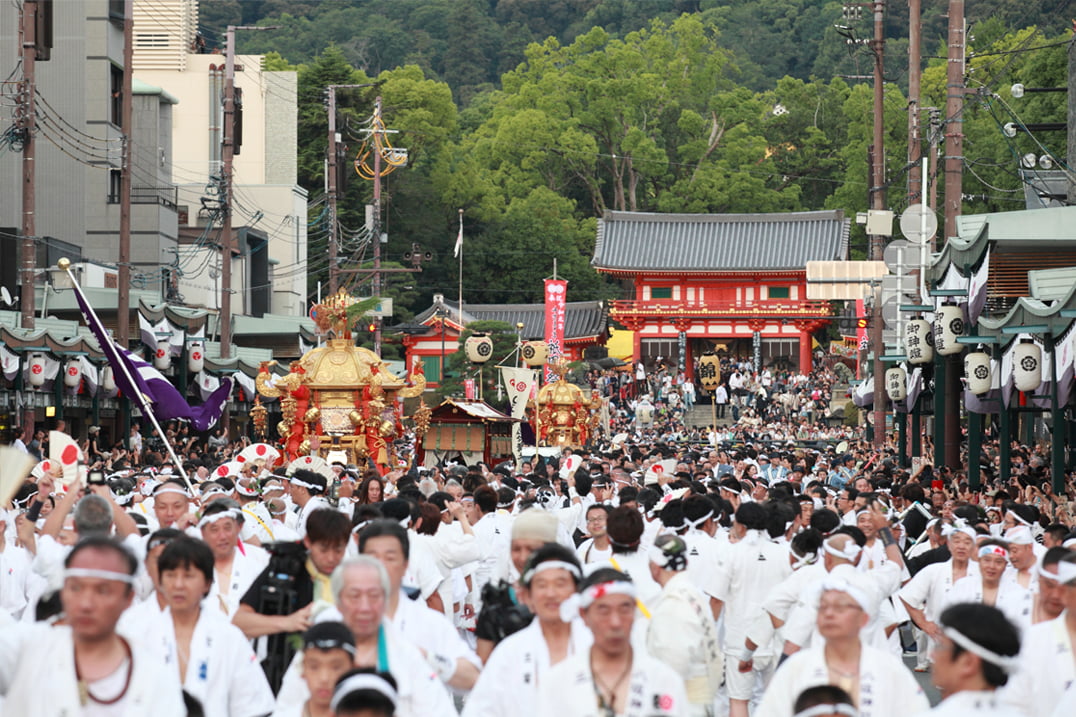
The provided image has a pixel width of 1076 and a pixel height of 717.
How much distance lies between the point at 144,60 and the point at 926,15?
144 ft

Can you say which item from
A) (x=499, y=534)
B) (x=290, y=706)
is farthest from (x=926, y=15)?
(x=290, y=706)

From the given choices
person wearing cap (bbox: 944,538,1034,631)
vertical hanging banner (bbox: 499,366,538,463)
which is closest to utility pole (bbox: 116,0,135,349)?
vertical hanging banner (bbox: 499,366,538,463)

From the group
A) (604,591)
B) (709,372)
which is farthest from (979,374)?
(709,372)

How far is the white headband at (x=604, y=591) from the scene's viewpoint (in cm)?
530

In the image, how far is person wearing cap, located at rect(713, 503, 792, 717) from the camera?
9398mm

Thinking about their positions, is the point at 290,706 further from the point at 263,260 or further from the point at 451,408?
the point at 263,260

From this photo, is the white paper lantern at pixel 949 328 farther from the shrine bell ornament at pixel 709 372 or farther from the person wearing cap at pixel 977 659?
the shrine bell ornament at pixel 709 372

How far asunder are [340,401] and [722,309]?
41614 mm

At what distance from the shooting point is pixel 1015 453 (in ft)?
83.1

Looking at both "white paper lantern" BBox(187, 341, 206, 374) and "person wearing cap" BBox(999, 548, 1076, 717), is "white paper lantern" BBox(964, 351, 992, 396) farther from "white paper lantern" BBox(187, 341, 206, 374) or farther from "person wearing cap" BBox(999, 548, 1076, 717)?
"white paper lantern" BBox(187, 341, 206, 374)

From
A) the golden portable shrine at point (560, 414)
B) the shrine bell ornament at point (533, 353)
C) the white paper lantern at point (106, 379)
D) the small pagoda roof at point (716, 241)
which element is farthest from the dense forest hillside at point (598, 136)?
the white paper lantern at point (106, 379)

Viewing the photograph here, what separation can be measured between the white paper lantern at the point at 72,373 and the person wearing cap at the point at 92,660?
19.8m

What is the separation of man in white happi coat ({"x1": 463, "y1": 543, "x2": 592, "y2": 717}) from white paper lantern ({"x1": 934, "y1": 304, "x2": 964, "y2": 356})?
49.0ft

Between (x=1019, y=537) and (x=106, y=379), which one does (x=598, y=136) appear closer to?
(x=106, y=379)
